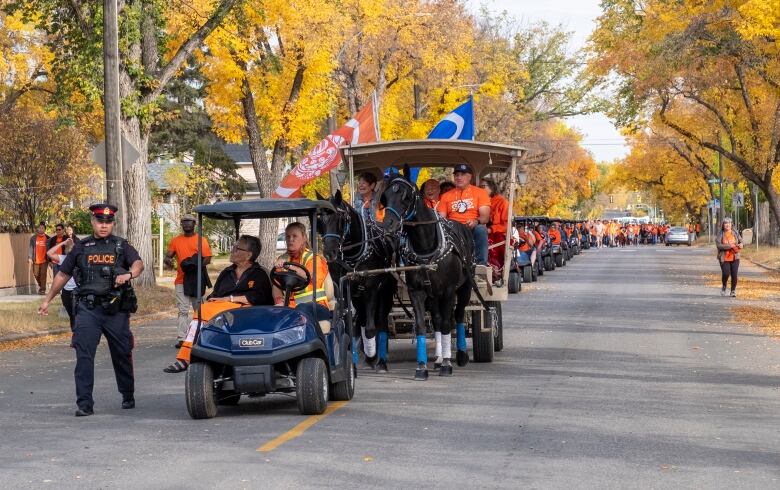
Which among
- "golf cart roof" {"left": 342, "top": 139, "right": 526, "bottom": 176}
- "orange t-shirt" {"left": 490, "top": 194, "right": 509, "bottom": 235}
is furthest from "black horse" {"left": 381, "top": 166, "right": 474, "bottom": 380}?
"orange t-shirt" {"left": 490, "top": 194, "right": 509, "bottom": 235}

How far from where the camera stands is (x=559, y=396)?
43.0 ft

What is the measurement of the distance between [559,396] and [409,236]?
2.72 meters

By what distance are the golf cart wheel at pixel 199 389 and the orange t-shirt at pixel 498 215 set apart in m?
6.94

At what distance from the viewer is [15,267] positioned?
36125 millimetres

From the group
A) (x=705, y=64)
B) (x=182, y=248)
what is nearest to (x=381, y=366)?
(x=182, y=248)

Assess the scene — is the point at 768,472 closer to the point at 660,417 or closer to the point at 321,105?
the point at 660,417

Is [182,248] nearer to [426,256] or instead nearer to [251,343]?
[426,256]

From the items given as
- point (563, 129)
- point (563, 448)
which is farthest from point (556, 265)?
point (563, 129)

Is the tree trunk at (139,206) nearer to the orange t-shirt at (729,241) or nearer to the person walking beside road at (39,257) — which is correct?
the person walking beside road at (39,257)

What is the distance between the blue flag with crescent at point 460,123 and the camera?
22.1 m

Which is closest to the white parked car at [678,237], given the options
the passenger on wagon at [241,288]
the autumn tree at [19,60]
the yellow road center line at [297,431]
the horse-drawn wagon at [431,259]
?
the autumn tree at [19,60]

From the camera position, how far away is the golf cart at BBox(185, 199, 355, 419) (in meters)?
11.3

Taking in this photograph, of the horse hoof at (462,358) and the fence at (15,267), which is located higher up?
the fence at (15,267)

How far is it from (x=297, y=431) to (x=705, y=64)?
31605 mm
